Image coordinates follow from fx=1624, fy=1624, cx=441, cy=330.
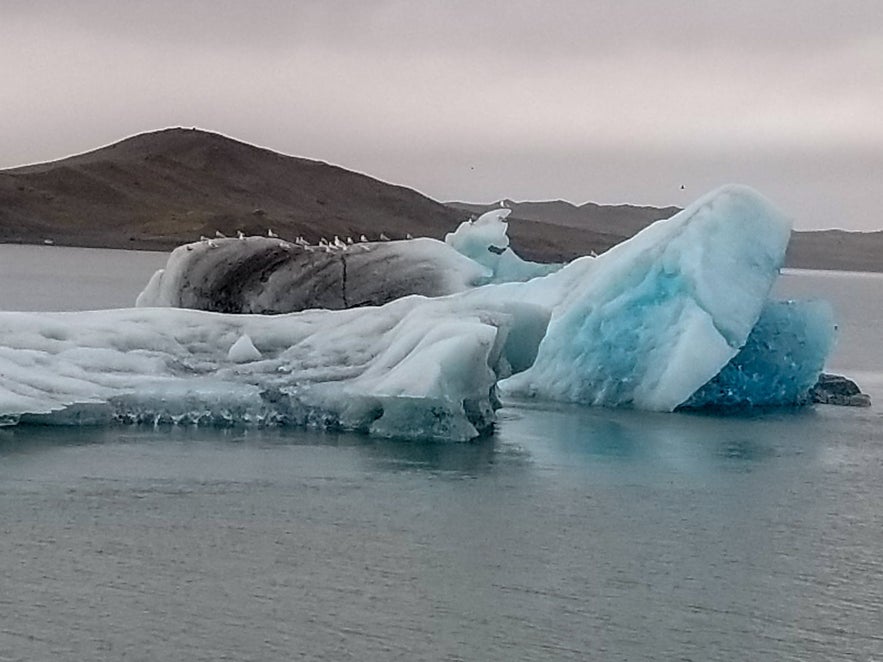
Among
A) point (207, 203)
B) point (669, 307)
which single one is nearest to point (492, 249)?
point (669, 307)

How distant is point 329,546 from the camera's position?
36.7 ft

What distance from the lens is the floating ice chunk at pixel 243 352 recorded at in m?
16.5

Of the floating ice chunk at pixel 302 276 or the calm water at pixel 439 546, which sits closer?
the calm water at pixel 439 546

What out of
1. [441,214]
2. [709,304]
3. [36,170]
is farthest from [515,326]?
[36,170]

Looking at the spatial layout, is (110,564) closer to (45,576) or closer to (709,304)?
(45,576)

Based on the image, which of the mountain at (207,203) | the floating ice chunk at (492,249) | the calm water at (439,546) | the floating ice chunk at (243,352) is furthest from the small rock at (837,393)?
the mountain at (207,203)

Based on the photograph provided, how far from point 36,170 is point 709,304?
4090 inches

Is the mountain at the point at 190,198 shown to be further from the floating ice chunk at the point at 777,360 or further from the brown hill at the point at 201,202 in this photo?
the floating ice chunk at the point at 777,360

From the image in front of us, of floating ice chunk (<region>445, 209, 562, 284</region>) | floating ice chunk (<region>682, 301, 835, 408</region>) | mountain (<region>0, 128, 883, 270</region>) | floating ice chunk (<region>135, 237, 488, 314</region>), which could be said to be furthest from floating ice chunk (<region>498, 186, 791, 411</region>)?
mountain (<region>0, 128, 883, 270</region>)

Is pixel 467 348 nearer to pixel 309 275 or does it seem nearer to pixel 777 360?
pixel 777 360

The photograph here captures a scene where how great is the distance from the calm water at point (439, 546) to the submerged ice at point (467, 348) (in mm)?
386

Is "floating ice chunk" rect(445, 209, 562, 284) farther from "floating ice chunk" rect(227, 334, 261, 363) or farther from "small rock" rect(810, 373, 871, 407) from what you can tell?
"floating ice chunk" rect(227, 334, 261, 363)

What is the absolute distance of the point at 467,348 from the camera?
15.2 metres

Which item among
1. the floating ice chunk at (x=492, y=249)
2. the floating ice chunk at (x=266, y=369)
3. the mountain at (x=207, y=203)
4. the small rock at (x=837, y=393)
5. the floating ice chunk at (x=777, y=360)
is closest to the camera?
the floating ice chunk at (x=266, y=369)
